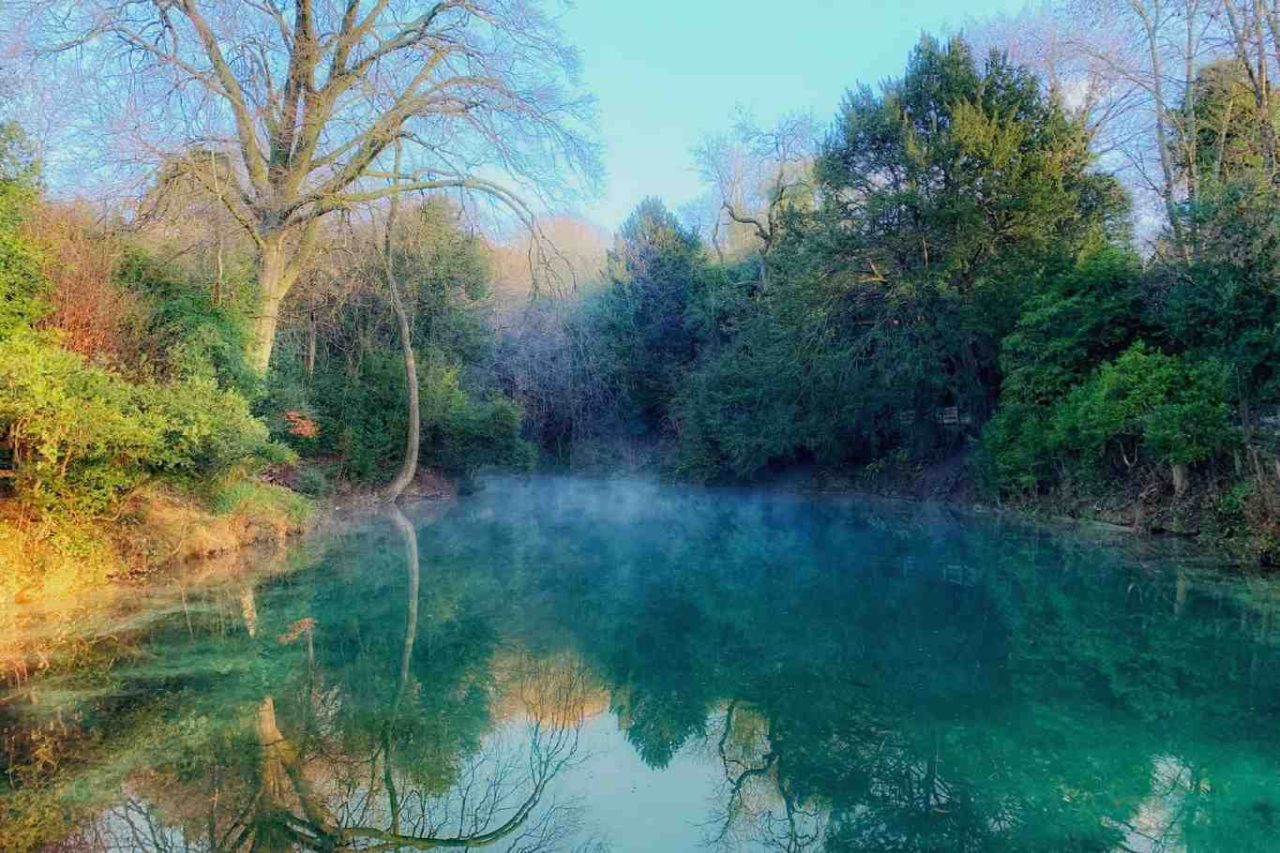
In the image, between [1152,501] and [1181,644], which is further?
[1152,501]

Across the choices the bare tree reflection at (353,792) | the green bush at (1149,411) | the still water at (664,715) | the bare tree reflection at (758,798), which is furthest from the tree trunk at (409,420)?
the bare tree reflection at (758,798)

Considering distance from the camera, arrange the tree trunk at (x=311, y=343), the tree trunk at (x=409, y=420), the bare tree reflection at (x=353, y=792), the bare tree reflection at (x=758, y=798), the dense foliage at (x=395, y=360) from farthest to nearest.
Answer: the tree trunk at (x=409, y=420) < the tree trunk at (x=311, y=343) < the dense foliage at (x=395, y=360) < the bare tree reflection at (x=758, y=798) < the bare tree reflection at (x=353, y=792)

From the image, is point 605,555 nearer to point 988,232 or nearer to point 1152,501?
point 1152,501

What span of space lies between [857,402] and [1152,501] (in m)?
8.95

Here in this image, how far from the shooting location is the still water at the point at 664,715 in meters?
4.09

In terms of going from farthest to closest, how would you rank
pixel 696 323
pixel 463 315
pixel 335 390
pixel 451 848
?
pixel 696 323 < pixel 463 315 < pixel 335 390 < pixel 451 848

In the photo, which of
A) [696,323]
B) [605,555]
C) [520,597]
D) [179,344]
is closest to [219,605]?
[520,597]

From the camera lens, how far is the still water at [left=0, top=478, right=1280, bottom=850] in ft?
13.4

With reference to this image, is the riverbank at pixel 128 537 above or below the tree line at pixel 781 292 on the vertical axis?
below

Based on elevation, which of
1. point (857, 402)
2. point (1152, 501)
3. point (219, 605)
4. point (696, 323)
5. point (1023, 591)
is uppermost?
point (696, 323)

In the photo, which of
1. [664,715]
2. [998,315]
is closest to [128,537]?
[664,715]

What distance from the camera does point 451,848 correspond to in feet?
12.8

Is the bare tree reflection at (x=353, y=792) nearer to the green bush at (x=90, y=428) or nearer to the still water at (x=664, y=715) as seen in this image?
the still water at (x=664, y=715)

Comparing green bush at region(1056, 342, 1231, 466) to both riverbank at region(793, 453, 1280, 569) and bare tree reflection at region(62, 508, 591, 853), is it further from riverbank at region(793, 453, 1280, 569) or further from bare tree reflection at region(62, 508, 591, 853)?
bare tree reflection at region(62, 508, 591, 853)
